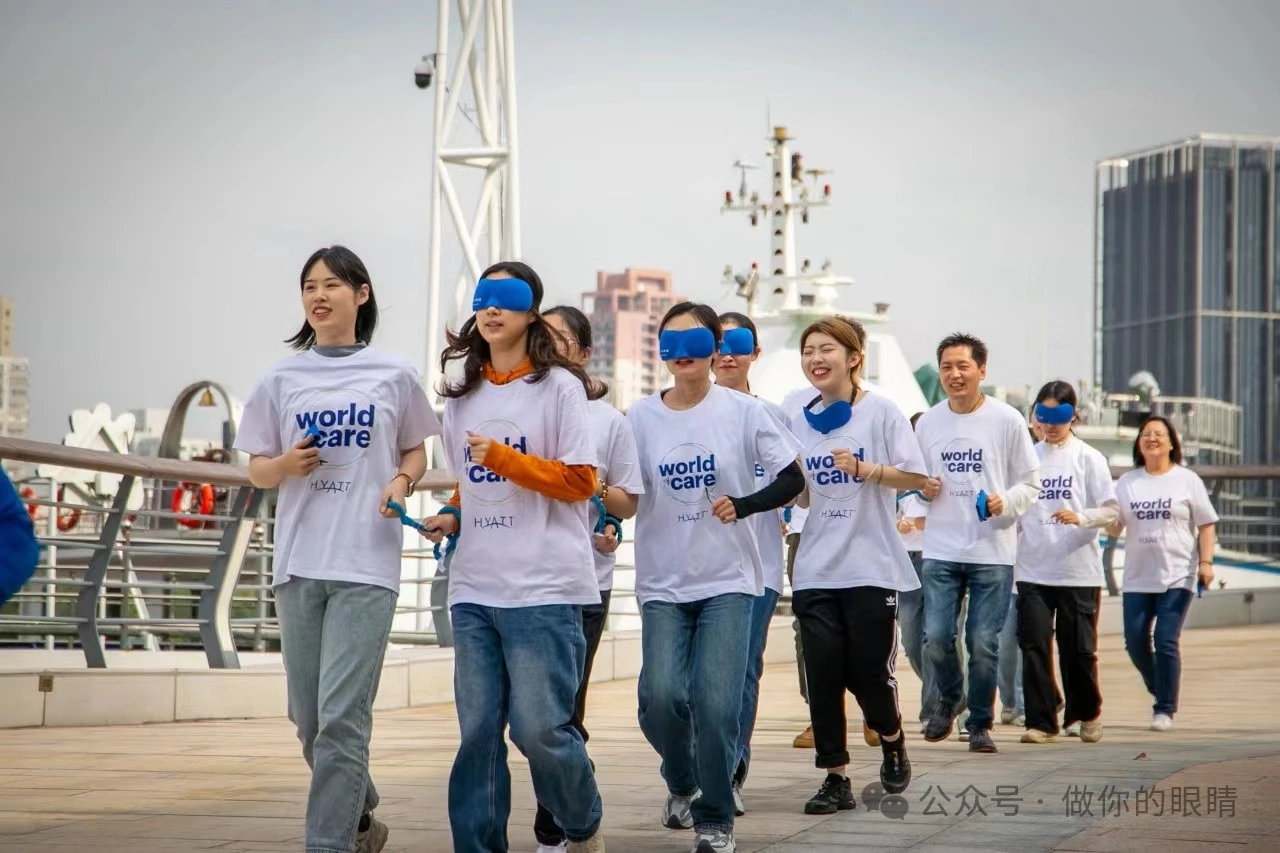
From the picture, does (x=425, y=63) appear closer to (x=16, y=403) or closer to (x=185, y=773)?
(x=185, y=773)

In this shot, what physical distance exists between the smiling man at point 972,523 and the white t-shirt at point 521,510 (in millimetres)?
3552

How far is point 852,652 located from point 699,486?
114cm

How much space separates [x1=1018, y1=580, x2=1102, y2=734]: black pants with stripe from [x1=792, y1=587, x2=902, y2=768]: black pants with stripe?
246 centimetres

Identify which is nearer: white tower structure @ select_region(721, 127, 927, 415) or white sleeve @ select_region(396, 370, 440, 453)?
white sleeve @ select_region(396, 370, 440, 453)

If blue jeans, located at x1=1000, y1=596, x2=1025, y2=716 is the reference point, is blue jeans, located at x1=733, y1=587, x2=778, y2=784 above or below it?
above

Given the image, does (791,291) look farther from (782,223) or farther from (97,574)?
(97,574)

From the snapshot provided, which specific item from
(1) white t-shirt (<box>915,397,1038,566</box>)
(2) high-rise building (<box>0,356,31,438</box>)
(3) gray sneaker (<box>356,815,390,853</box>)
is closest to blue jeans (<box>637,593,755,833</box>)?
(3) gray sneaker (<box>356,815,390,853</box>)

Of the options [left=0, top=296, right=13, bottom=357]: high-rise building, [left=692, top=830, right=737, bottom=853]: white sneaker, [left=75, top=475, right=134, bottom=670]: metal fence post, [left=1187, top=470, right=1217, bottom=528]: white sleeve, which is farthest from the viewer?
[left=0, top=296, right=13, bottom=357]: high-rise building

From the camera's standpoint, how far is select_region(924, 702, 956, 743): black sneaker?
806 centimetres

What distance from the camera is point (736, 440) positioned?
567 cm

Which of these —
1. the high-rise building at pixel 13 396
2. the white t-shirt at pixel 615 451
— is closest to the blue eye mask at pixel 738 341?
the white t-shirt at pixel 615 451

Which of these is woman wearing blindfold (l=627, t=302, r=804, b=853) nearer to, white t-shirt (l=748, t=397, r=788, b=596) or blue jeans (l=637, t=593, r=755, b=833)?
blue jeans (l=637, t=593, r=755, b=833)

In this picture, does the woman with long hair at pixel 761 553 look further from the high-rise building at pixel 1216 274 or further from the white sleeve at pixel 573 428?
the high-rise building at pixel 1216 274

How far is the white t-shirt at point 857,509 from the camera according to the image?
634 cm
